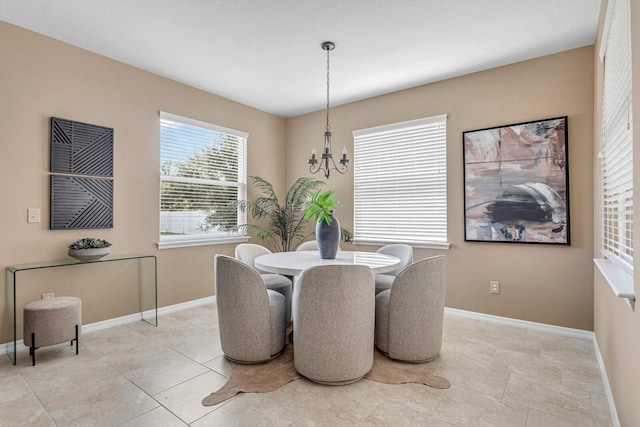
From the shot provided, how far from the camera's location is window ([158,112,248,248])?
3.90 meters

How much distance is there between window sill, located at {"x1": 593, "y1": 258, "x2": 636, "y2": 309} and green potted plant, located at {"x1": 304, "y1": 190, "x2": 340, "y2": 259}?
1.78 m

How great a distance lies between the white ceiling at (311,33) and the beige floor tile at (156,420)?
8.93 feet

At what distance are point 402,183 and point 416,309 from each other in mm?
2059

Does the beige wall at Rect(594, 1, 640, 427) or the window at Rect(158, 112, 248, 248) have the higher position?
the window at Rect(158, 112, 248, 248)

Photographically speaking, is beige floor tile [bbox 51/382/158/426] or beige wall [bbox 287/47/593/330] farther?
beige wall [bbox 287/47/593/330]

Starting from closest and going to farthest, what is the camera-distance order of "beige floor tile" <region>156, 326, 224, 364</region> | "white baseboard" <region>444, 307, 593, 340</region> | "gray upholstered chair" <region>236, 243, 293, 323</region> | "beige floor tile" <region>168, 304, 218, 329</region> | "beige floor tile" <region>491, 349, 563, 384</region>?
"beige floor tile" <region>491, 349, 563, 384</region>
"beige floor tile" <region>156, 326, 224, 364</region>
"white baseboard" <region>444, 307, 593, 340</region>
"gray upholstered chair" <region>236, 243, 293, 323</region>
"beige floor tile" <region>168, 304, 218, 329</region>

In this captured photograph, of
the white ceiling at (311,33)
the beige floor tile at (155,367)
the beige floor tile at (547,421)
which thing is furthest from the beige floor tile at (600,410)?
the white ceiling at (311,33)

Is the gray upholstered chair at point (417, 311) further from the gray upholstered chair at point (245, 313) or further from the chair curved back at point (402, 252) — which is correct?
the gray upholstered chair at point (245, 313)

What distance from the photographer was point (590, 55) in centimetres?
304

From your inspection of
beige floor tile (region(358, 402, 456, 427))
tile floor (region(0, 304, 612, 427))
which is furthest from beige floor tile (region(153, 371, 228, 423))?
beige floor tile (region(358, 402, 456, 427))

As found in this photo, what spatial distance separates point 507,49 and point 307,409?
11.2ft

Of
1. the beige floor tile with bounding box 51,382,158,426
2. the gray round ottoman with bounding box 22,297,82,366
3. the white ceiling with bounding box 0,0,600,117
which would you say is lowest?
the beige floor tile with bounding box 51,382,158,426

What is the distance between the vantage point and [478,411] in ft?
6.27

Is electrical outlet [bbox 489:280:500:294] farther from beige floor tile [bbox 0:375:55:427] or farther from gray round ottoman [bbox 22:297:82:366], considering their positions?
gray round ottoman [bbox 22:297:82:366]
